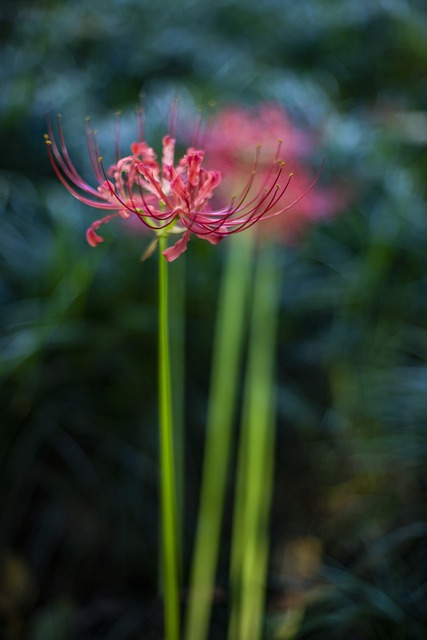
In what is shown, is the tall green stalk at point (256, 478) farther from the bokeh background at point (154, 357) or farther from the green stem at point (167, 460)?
the green stem at point (167, 460)

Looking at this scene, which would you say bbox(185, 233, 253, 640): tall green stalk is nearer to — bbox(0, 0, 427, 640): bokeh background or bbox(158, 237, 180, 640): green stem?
bbox(0, 0, 427, 640): bokeh background

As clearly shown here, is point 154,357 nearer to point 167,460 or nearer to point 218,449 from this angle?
point 218,449

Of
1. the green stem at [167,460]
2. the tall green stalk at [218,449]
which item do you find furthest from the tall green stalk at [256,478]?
the green stem at [167,460]

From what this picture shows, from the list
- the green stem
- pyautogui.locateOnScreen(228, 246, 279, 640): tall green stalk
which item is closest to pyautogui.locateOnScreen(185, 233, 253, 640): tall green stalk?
pyautogui.locateOnScreen(228, 246, 279, 640): tall green stalk

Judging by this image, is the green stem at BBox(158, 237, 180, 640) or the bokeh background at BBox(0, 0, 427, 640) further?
the bokeh background at BBox(0, 0, 427, 640)

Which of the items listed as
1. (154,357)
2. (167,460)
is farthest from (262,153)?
(167,460)
